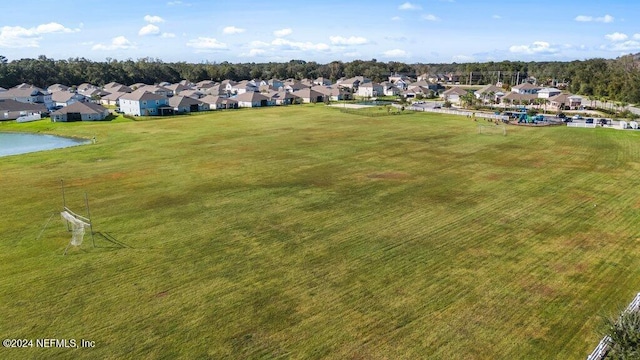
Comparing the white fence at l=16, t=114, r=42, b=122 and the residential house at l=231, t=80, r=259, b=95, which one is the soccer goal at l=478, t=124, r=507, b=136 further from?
the residential house at l=231, t=80, r=259, b=95

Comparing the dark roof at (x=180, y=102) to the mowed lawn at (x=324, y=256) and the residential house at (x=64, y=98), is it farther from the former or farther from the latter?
the mowed lawn at (x=324, y=256)

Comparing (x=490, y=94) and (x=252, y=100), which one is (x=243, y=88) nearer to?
(x=252, y=100)

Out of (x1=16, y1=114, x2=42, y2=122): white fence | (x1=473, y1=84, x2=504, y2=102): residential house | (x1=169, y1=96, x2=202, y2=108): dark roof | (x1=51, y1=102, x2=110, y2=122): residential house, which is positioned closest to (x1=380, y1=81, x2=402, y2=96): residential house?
Result: (x1=473, y1=84, x2=504, y2=102): residential house

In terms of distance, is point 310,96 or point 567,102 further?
point 310,96

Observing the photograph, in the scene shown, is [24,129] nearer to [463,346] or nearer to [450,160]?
[450,160]

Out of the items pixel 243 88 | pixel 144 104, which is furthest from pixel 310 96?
pixel 144 104
